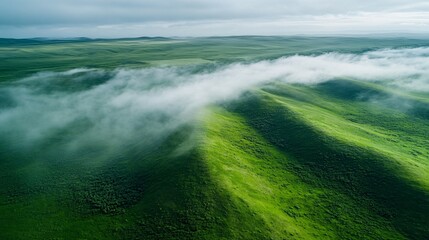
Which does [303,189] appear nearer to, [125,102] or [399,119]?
[399,119]

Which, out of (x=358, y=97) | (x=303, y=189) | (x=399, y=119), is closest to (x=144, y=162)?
(x=303, y=189)

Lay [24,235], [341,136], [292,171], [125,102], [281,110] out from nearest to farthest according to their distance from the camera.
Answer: [24,235], [292,171], [341,136], [281,110], [125,102]

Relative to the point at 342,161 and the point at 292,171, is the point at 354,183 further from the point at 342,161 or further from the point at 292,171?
the point at 292,171

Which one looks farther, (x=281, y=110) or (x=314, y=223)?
(x=281, y=110)

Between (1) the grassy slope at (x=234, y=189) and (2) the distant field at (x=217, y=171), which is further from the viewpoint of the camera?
(2) the distant field at (x=217, y=171)

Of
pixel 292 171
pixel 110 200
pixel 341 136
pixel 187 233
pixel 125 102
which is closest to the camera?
pixel 187 233

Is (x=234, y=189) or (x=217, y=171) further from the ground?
(x=217, y=171)

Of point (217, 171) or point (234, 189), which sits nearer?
point (234, 189)

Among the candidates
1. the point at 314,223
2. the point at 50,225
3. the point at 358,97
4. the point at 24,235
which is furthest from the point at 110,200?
the point at 358,97

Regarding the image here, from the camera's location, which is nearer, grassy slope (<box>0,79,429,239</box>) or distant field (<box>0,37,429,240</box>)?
grassy slope (<box>0,79,429,239</box>)
